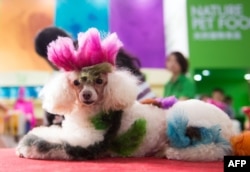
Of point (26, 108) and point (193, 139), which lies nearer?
point (193, 139)

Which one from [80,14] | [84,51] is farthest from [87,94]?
[80,14]

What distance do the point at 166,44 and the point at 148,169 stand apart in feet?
6.90

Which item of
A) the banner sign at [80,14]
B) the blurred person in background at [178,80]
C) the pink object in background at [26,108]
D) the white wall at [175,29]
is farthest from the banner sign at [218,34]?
the pink object in background at [26,108]

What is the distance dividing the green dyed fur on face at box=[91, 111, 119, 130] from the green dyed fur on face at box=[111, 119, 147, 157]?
0.05 metres

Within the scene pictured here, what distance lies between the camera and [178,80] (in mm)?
2680

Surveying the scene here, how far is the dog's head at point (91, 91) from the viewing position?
1.13 metres

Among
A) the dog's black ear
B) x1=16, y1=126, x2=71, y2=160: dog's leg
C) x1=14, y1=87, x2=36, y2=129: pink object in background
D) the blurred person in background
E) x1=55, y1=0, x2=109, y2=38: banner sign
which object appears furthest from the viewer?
x1=55, y1=0, x2=109, y2=38: banner sign

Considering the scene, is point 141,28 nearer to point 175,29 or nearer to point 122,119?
point 175,29

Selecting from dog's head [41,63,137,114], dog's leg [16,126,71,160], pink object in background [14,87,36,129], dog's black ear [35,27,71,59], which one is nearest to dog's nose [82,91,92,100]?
dog's head [41,63,137,114]

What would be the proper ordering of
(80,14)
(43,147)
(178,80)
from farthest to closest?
(80,14)
(178,80)
(43,147)

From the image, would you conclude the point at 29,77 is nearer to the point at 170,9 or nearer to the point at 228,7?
the point at 170,9

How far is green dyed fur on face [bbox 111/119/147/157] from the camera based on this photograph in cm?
114

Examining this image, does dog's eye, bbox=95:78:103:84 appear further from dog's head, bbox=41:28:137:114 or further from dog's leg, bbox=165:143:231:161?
dog's leg, bbox=165:143:231:161

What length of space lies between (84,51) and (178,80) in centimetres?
163
